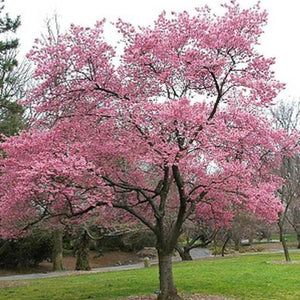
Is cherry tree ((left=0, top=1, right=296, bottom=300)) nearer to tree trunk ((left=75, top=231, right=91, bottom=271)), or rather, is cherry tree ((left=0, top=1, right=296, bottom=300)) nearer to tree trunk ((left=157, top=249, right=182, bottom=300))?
tree trunk ((left=157, top=249, right=182, bottom=300))

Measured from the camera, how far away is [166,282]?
29.2ft

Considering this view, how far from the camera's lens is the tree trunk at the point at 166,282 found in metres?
8.75

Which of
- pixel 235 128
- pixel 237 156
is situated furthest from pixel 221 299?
pixel 235 128

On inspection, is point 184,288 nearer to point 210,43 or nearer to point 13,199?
point 13,199

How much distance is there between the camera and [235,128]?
28.3 feet

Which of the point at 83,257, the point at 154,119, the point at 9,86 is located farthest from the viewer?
the point at 83,257

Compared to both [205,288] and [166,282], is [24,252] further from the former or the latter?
[166,282]

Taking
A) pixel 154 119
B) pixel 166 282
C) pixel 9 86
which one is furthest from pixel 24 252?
pixel 154 119

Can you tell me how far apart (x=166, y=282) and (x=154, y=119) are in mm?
3723

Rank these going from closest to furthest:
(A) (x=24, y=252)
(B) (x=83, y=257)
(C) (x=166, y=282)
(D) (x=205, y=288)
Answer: (C) (x=166, y=282), (D) (x=205, y=288), (B) (x=83, y=257), (A) (x=24, y=252)

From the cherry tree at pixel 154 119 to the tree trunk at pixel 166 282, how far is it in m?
0.02

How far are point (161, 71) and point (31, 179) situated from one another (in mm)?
3377

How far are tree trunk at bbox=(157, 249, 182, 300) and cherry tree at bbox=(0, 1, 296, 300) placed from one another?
23mm

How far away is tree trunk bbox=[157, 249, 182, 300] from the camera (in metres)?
8.75
